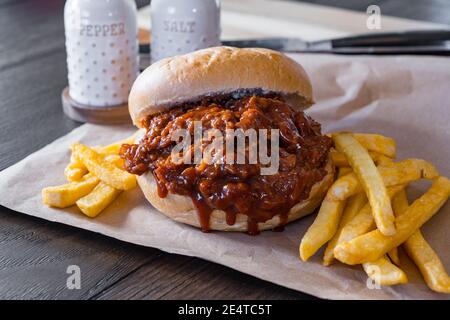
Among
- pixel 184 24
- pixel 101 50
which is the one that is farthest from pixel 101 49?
pixel 184 24

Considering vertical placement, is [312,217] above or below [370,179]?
below

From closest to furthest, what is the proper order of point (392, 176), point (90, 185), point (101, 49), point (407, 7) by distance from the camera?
point (392, 176)
point (90, 185)
point (101, 49)
point (407, 7)

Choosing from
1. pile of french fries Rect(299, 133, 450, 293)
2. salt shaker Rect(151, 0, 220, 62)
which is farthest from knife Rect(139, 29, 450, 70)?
pile of french fries Rect(299, 133, 450, 293)

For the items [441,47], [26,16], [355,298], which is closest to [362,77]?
[441,47]

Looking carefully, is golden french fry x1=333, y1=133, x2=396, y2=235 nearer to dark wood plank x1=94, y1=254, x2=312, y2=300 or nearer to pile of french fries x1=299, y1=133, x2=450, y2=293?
pile of french fries x1=299, y1=133, x2=450, y2=293

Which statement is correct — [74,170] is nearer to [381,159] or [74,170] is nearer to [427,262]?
[381,159]

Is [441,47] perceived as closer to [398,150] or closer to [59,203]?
[398,150]
